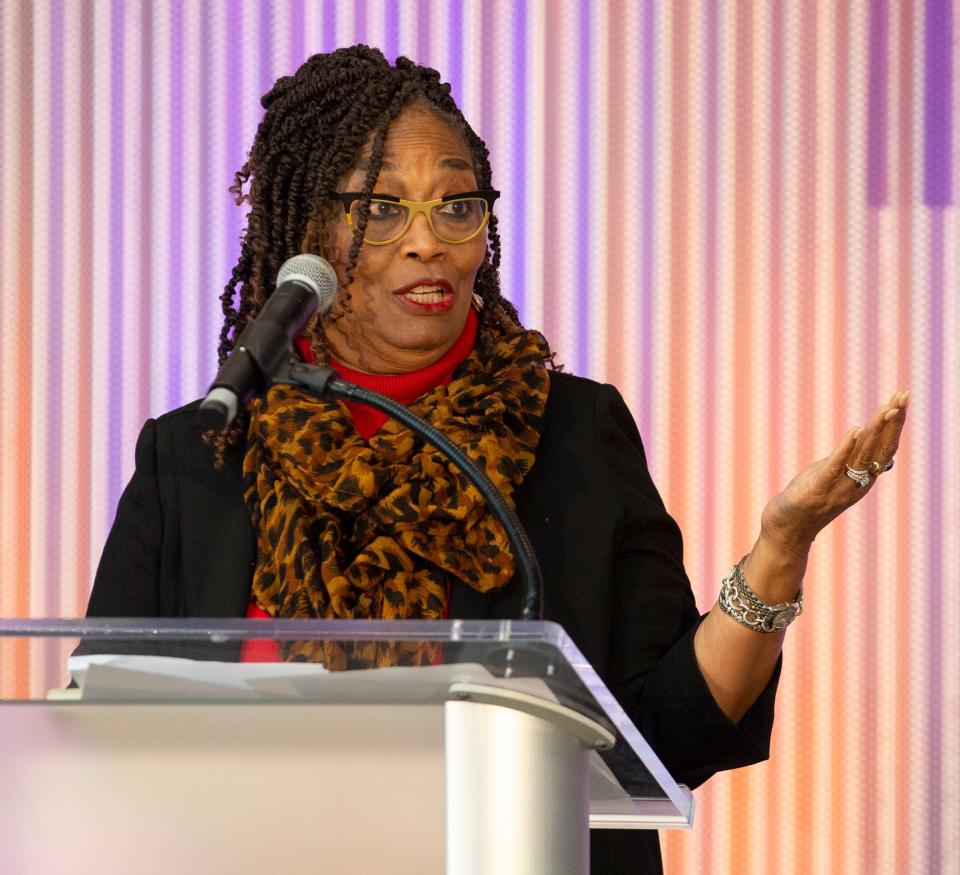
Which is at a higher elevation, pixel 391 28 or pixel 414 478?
pixel 391 28

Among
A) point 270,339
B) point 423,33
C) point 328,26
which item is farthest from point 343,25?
point 270,339

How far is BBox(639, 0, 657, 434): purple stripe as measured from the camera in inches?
106

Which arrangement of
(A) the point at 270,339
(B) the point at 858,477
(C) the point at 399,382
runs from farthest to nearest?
(C) the point at 399,382
(B) the point at 858,477
(A) the point at 270,339

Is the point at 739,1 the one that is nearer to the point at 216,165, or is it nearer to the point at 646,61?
the point at 646,61

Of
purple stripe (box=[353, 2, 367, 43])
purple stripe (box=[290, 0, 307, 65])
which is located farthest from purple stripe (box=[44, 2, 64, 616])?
purple stripe (box=[353, 2, 367, 43])

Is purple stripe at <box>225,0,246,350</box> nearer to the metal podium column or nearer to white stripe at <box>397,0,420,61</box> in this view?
white stripe at <box>397,0,420,61</box>

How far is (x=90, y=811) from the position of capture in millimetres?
868

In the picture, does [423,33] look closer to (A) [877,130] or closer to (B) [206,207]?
(B) [206,207]

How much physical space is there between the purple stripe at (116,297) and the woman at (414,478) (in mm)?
882

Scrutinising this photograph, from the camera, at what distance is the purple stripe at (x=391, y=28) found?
2748 mm

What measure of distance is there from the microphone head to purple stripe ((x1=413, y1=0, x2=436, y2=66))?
5.39 feet

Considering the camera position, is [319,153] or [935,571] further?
[935,571]

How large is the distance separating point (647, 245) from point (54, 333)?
1065 millimetres

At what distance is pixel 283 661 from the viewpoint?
85 centimetres
